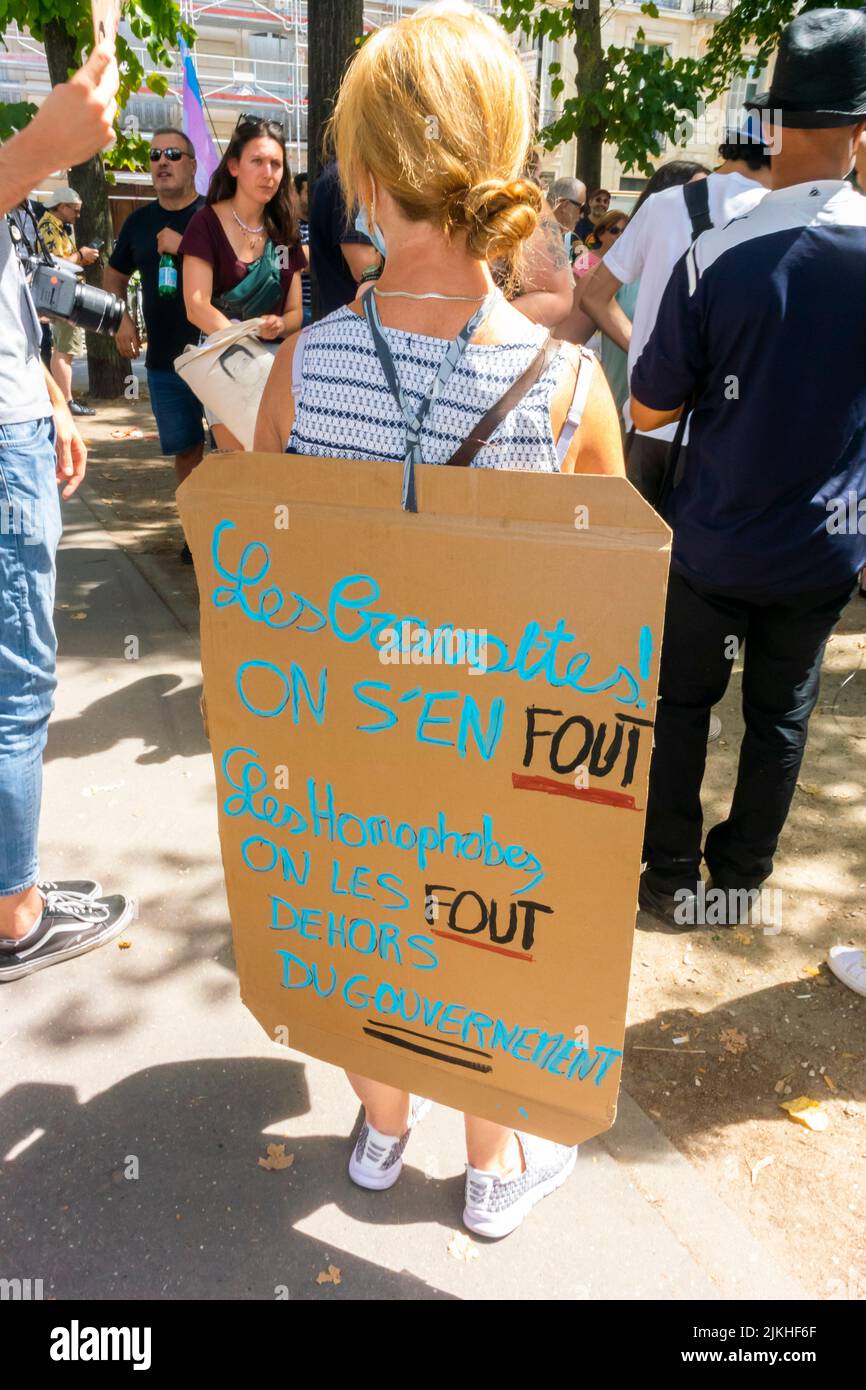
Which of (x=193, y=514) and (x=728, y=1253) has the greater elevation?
(x=193, y=514)

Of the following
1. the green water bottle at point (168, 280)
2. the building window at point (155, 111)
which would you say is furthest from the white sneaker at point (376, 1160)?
the building window at point (155, 111)

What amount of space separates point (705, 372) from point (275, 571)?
1.38m

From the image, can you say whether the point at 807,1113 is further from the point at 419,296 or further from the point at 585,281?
the point at 585,281

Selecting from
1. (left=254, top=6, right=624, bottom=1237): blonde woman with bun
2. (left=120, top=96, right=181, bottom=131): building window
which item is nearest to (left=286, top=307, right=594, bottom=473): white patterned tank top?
(left=254, top=6, right=624, bottom=1237): blonde woman with bun

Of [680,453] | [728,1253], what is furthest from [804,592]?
[728,1253]

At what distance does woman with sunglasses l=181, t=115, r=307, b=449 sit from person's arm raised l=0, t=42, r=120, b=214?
6.37 feet

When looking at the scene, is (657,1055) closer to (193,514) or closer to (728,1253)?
(728,1253)

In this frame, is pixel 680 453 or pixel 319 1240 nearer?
pixel 319 1240

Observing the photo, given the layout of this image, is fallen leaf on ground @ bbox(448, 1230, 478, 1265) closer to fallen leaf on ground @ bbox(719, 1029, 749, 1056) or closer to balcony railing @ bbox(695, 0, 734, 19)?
fallen leaf on ground @ bbox(719, 1029, 749, 1056)

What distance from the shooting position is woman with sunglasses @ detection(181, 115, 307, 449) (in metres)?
3.96

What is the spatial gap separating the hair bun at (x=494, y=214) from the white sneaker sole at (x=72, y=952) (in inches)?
79.4

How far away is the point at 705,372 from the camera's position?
2.42 meters

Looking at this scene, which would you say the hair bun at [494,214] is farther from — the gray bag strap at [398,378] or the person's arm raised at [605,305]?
the person's arm raised at [605,305]

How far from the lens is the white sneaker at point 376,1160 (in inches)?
79.7
